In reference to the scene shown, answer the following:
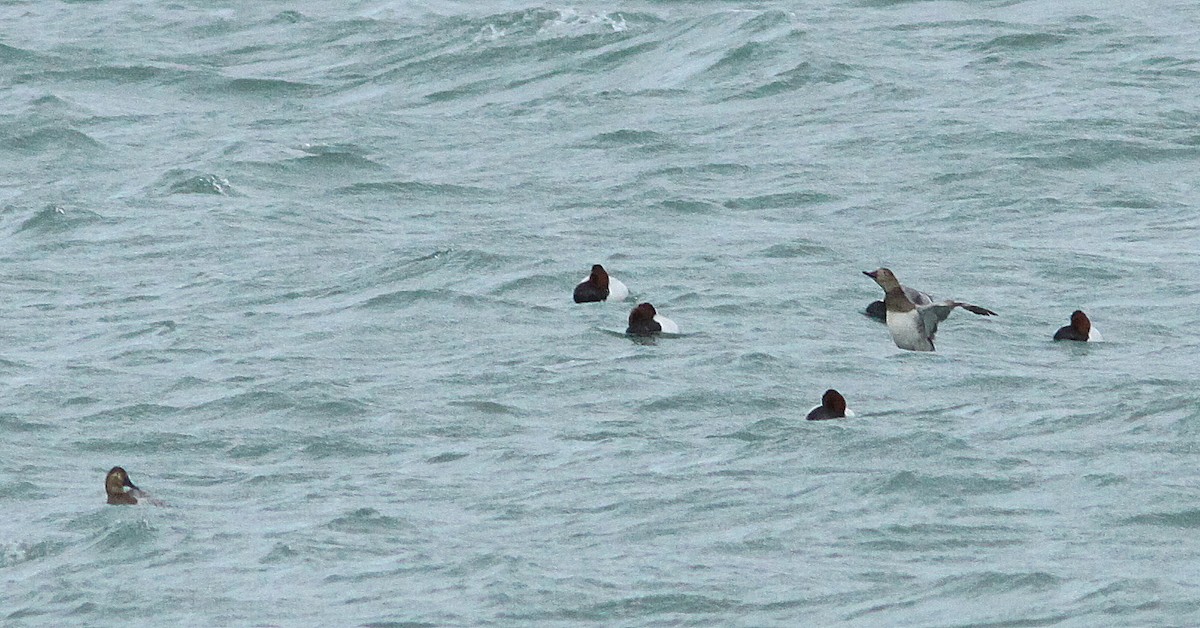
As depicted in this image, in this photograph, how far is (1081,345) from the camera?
1503 centimetres

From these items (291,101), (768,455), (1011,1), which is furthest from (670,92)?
(768,455)

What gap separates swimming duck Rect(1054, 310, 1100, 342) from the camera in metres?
15.1

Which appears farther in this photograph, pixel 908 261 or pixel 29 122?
pixel 29 122

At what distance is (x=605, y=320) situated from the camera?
16.6m

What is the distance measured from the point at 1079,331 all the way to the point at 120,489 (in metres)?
6.65

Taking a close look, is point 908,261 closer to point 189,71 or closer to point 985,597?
point 985,597

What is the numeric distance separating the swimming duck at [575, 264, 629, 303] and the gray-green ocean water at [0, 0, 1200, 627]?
12 centimetres

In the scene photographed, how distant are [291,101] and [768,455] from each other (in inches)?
617

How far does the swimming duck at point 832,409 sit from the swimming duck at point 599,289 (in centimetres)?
396

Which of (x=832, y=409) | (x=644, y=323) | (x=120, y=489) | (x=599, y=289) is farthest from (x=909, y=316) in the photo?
(x=120, y=489)

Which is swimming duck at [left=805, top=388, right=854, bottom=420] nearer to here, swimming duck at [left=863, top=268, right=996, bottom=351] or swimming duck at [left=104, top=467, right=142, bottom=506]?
swimming duck at [left=863, top=268, right=996, bottom=351]

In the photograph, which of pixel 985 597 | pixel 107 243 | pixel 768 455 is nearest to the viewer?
pixel 985 597

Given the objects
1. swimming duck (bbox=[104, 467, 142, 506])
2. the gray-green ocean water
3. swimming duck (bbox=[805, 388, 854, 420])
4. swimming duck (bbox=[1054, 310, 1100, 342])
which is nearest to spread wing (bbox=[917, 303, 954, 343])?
the gray-green ocean water

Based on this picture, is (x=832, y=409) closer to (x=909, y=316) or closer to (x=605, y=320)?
(x=909, y=316)
